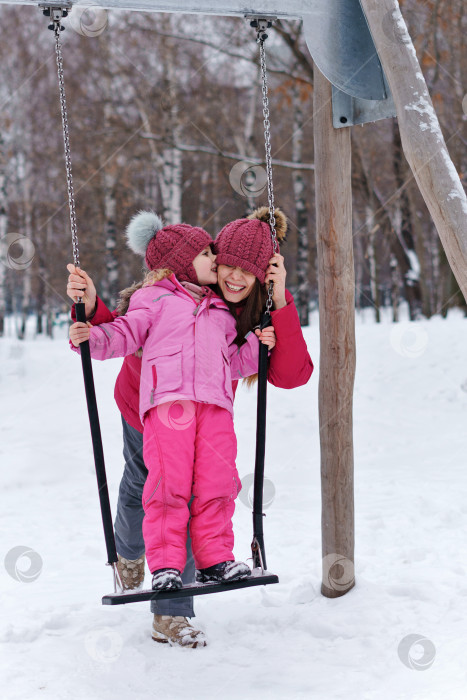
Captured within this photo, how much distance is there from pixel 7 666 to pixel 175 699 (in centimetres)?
72

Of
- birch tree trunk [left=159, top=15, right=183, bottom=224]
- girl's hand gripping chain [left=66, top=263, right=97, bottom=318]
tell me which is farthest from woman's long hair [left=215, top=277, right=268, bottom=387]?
birch tree trunk [left=159, top=15, right=183, bottom=224]

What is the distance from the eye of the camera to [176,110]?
13953 mm

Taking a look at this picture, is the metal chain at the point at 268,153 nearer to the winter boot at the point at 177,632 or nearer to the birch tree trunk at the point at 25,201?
the winter boot at the point at 177,632

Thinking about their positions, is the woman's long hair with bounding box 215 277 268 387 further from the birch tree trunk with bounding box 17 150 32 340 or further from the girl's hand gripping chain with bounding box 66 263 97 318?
the birch tree trunk with bounding box 17 150 32 340

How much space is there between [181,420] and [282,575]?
1.48 metres

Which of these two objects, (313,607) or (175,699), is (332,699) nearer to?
(175,699)

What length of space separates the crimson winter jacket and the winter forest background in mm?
7592

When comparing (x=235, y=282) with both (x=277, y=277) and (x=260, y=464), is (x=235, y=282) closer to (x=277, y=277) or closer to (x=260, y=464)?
(x=277, y=277)

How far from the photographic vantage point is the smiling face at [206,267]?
3145mm

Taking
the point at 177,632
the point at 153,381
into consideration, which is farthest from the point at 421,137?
the point at 177,632

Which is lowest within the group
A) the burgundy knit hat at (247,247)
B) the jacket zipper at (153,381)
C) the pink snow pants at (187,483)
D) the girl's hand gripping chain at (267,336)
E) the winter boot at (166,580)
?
the winter boot at (166,580)

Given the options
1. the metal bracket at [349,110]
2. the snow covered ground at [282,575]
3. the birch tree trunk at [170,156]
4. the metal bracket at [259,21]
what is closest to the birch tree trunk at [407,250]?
the birch tree trunk at [170,156]

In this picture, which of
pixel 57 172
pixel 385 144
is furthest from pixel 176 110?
pixel 385 144

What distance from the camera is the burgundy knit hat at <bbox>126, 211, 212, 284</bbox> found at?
312cm
